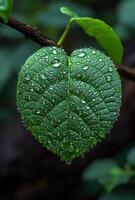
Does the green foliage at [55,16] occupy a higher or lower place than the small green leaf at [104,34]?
lower

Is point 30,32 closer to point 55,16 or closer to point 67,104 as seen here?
point 67,104

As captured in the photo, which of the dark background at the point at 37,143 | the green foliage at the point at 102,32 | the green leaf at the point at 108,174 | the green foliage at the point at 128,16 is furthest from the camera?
the dark background at the point at 37,143

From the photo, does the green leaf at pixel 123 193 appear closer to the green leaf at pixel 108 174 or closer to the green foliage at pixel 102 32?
the green leaf at pixel 108 174

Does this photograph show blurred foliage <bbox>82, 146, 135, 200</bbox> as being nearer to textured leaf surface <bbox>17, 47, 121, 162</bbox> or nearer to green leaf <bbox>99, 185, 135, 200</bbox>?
green leaf <bbox>99, 185, 135, 200</bbox>

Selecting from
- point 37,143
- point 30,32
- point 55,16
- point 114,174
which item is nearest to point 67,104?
point 30,32

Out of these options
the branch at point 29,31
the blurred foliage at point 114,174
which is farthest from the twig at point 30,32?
the blurred foliage at point 114,174

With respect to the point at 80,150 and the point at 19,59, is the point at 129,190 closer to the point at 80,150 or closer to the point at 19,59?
the point at 19,59

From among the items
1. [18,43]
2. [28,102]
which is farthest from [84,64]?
[18,43]

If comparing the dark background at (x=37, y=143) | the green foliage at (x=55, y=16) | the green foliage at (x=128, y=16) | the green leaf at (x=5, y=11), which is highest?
the green leaf at (x=5, y=11)
